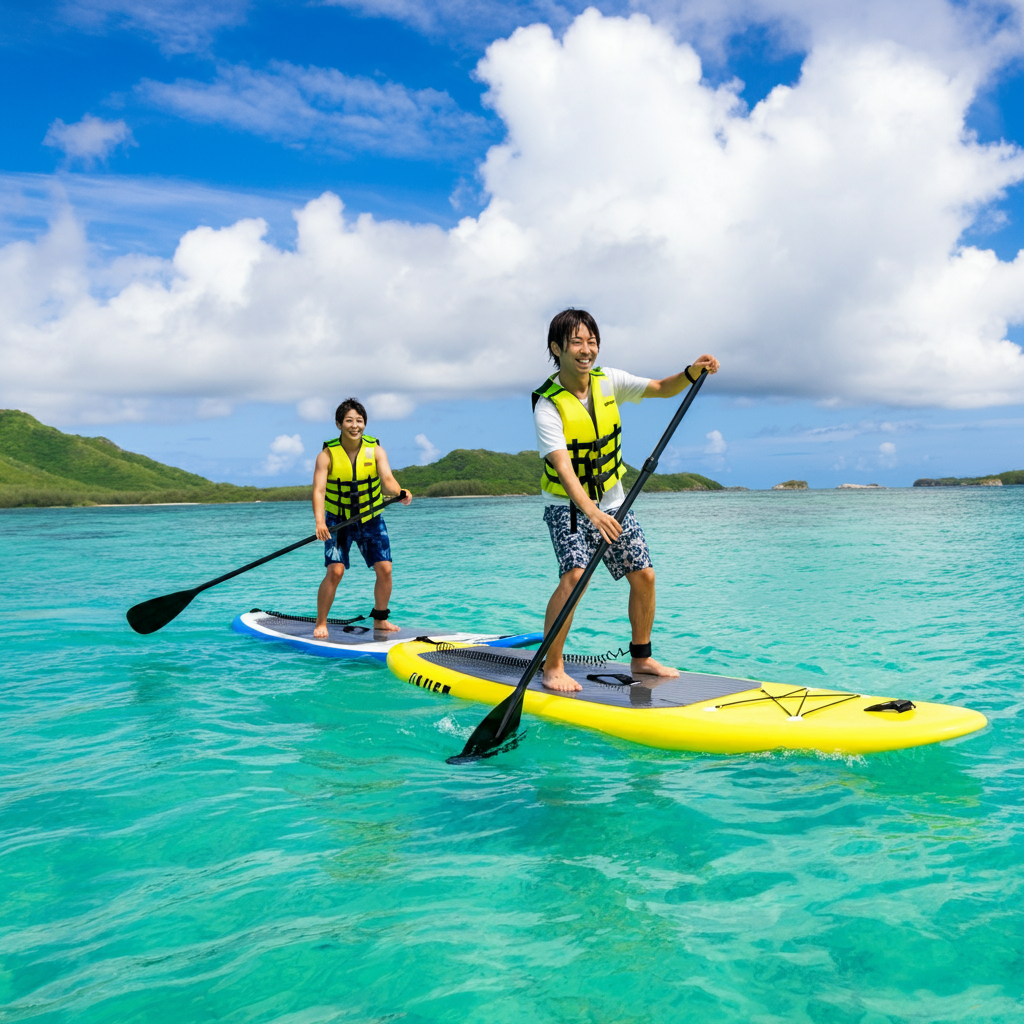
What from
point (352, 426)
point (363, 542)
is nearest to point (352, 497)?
point (363, 542)

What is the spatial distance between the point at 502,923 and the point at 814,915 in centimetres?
116

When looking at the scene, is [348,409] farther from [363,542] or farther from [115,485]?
[115,485]

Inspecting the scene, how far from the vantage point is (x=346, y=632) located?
28.2ft

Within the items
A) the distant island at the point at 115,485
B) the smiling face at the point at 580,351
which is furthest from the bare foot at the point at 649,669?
the distant island at the point at 115,485

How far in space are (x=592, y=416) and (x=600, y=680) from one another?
1999 millimetres

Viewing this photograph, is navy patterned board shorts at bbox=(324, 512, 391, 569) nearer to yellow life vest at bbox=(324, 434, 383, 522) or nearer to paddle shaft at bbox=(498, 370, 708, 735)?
yellow life vest at bbox=(324, 434, 383, 522)

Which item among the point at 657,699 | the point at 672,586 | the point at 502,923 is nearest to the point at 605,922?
the point at 502,923

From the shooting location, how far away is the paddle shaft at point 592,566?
16.2 ft

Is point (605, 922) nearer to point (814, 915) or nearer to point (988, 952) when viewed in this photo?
point (814, 915)

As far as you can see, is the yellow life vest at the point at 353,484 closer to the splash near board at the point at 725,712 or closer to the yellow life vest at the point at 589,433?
the splash near board at the point at 725,712

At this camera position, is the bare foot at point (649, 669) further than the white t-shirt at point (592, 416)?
Yes

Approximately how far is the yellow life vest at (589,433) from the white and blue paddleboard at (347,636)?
2404mm

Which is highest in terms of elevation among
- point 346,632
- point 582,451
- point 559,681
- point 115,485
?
point 115,485

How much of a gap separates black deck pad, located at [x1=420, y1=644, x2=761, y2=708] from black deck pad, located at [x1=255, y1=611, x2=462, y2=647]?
98 centimetres
